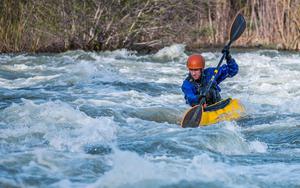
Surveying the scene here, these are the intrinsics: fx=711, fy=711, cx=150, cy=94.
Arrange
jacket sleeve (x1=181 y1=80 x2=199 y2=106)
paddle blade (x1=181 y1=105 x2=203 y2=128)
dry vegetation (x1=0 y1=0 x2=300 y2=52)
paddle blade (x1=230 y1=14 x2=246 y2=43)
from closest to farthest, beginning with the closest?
paddle blade (x1=181 y1=105 x2=203 y2=128), jacket sleeve (x1=181 y1=80 x2=199 y2=106), paddle blade (x1=230 y1=14 x2=246 y2=43), dry vegetation (x1=0 y1=0 x2=300 y2=52)

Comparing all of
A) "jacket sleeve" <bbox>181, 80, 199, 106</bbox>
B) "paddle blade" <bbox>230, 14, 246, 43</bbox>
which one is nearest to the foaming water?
"jacket sleeve" <bbox>181, 80, 199, 106</bbox>

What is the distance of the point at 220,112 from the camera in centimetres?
832

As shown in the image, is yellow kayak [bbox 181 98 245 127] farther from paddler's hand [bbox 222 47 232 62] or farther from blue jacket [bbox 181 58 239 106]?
paddler's hand [bbox 222 47 232 62]

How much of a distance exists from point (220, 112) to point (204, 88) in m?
0.36

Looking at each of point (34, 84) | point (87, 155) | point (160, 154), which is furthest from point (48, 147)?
point (34, 84)

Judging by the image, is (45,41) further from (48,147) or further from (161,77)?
(48,147)

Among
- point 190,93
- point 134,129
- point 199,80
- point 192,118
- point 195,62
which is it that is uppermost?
point 195,62

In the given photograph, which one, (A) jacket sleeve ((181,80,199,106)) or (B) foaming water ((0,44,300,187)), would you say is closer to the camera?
(B) foaming water ((0,44,300,187))

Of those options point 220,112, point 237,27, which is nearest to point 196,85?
point 220,112

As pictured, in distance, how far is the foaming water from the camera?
5.51 m

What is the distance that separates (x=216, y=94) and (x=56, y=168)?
339 cm

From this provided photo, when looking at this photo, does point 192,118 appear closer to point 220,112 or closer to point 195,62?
point 220,112

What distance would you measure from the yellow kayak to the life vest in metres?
0.18

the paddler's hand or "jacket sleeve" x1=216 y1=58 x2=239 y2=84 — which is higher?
the paddler's hand
